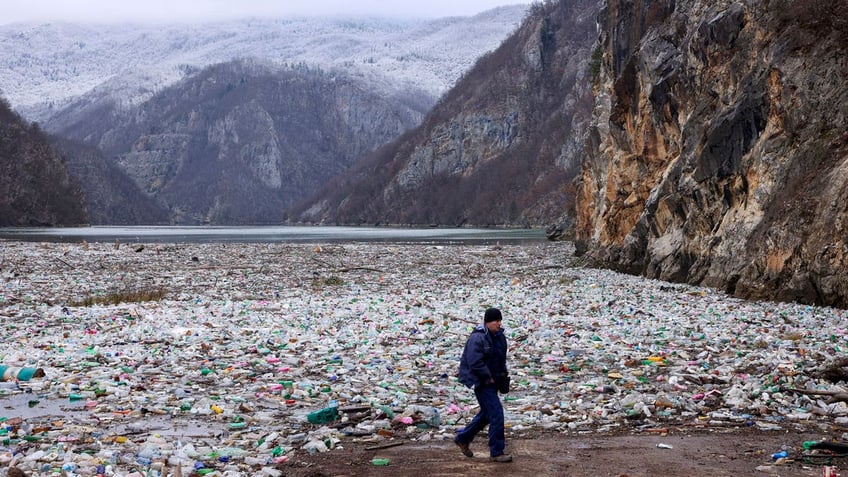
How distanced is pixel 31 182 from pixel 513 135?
10601cm

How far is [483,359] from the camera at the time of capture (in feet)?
25.5

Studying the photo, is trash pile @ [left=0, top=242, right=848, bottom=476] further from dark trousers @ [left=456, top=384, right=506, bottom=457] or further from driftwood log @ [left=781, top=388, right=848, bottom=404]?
dark trousers @ [left=456, top=384, right=506, bottom=457]

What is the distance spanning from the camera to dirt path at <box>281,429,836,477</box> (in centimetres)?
719

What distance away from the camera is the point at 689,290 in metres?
23.2

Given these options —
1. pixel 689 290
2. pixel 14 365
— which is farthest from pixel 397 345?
pixel 689 290

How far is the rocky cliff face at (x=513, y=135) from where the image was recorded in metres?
158

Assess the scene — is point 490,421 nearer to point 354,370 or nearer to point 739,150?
point 354,370

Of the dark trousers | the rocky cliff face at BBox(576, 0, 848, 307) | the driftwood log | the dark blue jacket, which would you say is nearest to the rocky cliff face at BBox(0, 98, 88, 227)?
the rocky cliff face at BBox(576, 0, 848, 307)

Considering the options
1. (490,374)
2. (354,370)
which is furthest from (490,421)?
(354,370)

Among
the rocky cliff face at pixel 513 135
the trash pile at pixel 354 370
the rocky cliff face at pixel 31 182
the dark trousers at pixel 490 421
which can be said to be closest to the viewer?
the dark trousers at pixel 490 421

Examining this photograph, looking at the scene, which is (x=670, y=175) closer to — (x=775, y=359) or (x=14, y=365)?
(x=775, y=359)

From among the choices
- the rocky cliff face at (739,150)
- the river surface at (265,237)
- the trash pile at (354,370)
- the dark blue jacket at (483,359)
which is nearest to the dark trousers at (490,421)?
the dark blue jacket at (483,359)

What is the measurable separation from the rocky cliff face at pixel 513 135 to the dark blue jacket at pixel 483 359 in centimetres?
13759

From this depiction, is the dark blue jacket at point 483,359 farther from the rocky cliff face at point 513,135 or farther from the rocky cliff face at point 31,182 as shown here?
the rocky cliff face at point 513,135
